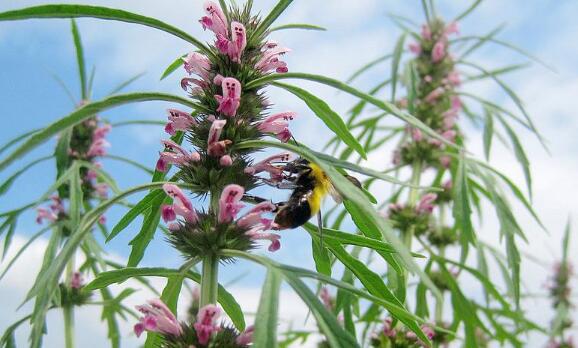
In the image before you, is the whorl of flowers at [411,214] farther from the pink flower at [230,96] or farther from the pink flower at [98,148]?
the pink flower at [230,96]

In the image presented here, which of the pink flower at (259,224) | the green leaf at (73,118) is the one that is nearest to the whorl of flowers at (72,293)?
the pink flower at (259,224)

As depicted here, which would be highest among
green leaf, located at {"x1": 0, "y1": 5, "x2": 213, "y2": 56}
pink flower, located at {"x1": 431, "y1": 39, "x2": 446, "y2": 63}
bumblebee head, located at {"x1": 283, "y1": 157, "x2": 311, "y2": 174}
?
pink flower, located at {"x1": 431, "y1": 39, "x2": 446, "y2": 63}

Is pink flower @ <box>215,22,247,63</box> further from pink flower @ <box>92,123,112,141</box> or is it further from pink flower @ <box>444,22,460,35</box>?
pink flower @ <box>444,22,460,35</box>

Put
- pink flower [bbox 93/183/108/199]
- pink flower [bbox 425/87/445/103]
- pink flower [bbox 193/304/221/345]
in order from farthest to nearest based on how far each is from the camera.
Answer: pink flower [bbox 425/87/445/103] < pink flower [bbox 93/183/108/199] < pink flower [bbox 193/304/221/345]

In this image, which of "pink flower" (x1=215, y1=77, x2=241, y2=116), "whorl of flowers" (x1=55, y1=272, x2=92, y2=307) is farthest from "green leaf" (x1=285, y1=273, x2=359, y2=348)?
"whorl of flowers" (x1=55, y1=272, x2=92, y2=307)

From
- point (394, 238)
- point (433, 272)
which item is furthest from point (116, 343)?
point (394, 238)

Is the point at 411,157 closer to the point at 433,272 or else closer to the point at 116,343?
the point at 433,272
